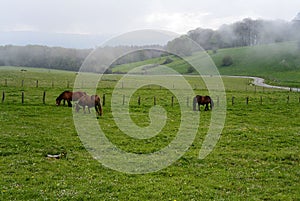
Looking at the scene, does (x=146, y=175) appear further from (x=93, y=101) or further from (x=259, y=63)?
(x=259, y=63)

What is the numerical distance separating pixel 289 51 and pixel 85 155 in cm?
13327

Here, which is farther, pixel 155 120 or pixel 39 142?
pixel 155 120

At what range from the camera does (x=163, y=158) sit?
45.4ft

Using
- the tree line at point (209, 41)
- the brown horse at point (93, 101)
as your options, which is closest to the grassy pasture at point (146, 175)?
the brown horse at point (93, 101)

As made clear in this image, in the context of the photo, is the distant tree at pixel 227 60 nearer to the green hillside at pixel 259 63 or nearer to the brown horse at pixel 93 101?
the green hillside at pixel 259 63

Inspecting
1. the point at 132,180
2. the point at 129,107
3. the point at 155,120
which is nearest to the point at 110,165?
the point at 132,180

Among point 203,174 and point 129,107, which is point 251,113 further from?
point 203,174

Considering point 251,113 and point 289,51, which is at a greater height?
point 289,51

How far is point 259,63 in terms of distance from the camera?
125 m

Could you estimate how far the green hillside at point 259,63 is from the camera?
111113 mm

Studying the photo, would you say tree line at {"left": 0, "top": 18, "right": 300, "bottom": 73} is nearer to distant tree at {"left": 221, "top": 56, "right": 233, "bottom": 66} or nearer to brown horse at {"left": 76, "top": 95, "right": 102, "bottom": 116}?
distant tree at {"left": 221, "top": 56, "right": 233, "bottom": 66}

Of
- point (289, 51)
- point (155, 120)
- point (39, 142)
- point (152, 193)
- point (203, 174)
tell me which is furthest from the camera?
point (289, 51)

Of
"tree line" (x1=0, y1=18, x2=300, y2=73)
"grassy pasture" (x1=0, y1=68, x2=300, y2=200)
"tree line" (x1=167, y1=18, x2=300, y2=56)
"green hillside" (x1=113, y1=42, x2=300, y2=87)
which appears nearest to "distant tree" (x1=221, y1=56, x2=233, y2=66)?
"green hillside" (x1=113, y1=42, x2=300, y2=87)

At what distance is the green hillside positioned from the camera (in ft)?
365
